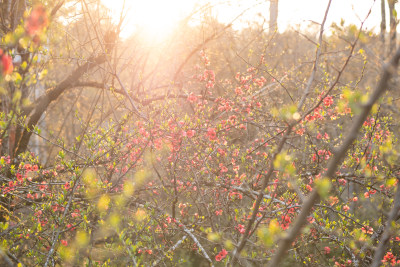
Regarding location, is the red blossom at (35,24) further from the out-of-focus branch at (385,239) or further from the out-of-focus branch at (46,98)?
the out-of-focus branch at (46,98)

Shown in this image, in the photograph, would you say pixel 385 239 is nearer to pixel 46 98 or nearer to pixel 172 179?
pixel 172 179

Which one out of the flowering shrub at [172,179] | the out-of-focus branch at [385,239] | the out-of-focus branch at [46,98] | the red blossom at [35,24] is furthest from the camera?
the out-of-focus branch at [46,98]

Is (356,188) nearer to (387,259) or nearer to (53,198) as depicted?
(387,259)

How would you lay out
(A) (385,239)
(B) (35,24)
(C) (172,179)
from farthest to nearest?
(C) (172,179) → (B) (35,24) → (A) (385,239)

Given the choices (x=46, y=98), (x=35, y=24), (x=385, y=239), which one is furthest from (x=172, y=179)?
(x=46, y=98)

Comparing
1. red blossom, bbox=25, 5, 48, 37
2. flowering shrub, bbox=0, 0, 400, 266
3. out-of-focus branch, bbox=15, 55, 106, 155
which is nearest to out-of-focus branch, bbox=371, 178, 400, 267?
flowering shrub, bbox=0, 0, 400, 266

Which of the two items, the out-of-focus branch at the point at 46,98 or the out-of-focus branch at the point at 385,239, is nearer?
the out-of-focus branch at the point at 385,239

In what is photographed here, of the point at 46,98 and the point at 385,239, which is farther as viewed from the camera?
the point at 46,98

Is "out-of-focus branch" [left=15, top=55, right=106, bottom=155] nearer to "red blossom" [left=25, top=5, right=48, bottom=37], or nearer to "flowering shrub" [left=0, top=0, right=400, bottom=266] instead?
"flowering shrub" [left=0, top=0, right=400, bottom=266]

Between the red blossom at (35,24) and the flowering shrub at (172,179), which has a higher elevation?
the red blossom at (35,24)

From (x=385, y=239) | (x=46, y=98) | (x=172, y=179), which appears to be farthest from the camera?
(x=46, y=98)

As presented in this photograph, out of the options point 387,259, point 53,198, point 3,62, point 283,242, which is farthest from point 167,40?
point 283,242

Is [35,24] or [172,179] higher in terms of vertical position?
[35,24]

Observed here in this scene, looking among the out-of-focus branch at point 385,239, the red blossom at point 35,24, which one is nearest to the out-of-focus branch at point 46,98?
the red blossom at point 35,24
